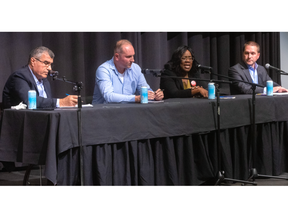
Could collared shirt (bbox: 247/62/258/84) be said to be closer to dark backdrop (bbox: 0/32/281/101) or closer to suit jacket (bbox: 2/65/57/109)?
dark backdrop (bbox: 0/32/281/101)

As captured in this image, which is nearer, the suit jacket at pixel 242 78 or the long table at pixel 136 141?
the long table at pixel 136 141

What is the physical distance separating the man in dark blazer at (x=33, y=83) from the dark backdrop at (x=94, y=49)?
0.76 meters

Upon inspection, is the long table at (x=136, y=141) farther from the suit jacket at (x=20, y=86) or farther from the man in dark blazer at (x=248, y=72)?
the man in dark blazer at (x=248, y=72)

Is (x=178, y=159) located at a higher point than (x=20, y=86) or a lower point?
lower

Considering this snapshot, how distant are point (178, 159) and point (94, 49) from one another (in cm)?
194

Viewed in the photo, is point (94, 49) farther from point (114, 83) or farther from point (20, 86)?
point (20, 86)

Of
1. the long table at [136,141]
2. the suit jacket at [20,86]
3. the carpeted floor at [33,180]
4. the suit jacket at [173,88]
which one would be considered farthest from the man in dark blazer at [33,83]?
the suit jacket at [173,88]

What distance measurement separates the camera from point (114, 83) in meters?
3.11

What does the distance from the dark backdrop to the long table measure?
55.9 inches

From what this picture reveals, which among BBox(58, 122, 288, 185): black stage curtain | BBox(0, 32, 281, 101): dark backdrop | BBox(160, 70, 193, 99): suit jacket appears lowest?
BBox(58, 122, 288, 185): black stage curtain

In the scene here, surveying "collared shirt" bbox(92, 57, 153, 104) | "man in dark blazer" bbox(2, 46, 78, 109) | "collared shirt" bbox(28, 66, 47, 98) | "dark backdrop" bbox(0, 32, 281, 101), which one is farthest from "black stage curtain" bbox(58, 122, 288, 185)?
"dark backdrop" bbox(0, 32, 281, 101)

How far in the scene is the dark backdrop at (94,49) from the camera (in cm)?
347

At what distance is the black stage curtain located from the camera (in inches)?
84.7

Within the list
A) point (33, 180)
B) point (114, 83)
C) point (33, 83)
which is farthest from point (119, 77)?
point (33, 180)
